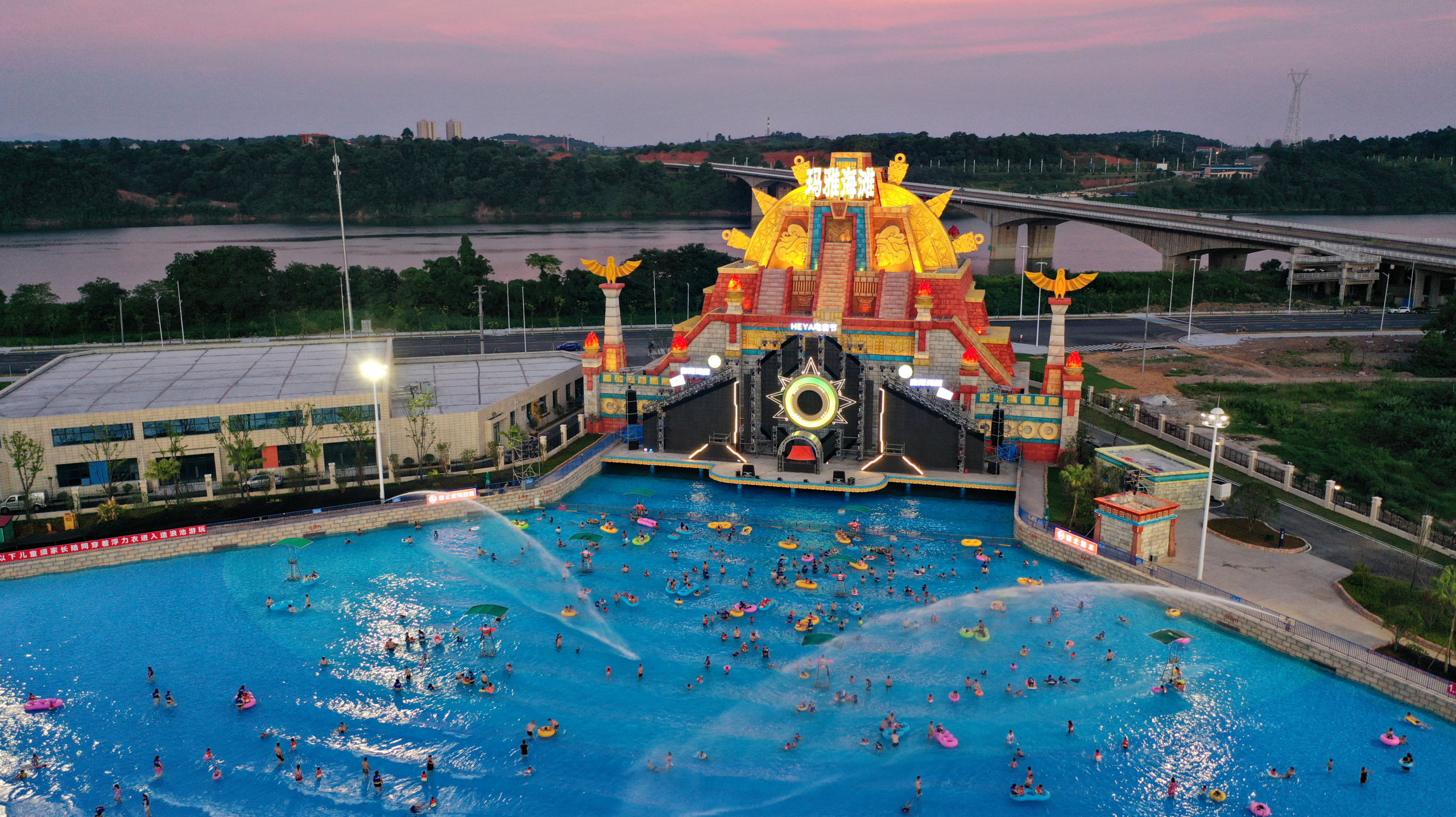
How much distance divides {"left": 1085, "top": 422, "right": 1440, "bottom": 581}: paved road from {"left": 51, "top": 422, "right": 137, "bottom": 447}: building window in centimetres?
6807

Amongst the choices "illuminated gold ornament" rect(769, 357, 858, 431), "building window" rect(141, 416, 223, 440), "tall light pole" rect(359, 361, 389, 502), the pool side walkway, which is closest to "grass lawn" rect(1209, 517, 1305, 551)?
the pool side walkway

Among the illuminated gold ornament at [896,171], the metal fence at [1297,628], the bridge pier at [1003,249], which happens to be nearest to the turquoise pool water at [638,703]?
the metal fence at [1297,628]

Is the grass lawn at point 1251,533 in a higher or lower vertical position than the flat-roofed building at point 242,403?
lower

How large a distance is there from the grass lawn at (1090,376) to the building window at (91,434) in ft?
231

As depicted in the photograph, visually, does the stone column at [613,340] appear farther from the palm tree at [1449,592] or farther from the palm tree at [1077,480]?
the palm tree at [1449,592]

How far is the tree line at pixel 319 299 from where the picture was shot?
114 meters

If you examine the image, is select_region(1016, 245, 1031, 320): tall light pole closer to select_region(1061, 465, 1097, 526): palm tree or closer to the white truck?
select_region(1061, 465, 1097, 526): palm tree

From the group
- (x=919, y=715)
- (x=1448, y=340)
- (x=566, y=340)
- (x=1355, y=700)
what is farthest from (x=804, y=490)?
(x=1448, y=340)

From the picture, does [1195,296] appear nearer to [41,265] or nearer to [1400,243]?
[1400,243]

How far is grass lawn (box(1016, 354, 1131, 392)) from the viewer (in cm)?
9162

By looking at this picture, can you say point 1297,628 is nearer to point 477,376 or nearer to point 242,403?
point 477,376

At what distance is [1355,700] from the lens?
4166 centimetres

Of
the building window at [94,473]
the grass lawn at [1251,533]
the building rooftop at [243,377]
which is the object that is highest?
the building rooftop at [243,377]

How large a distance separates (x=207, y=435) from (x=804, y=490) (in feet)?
130
